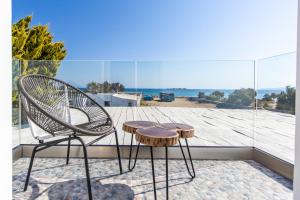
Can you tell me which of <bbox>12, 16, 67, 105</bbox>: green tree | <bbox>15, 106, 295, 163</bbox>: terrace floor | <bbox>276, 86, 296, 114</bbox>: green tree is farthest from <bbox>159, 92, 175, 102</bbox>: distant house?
<bbox>12, 16, 67, 105</bbox>: green tree

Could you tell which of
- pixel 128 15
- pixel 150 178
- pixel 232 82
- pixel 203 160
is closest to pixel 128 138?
pixel 150 178

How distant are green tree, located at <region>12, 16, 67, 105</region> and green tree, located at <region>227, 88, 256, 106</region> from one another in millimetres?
2327

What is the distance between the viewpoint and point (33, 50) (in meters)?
6.51

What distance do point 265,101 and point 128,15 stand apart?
763 centimetres

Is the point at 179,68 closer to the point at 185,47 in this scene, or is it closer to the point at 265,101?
the point at 265,101

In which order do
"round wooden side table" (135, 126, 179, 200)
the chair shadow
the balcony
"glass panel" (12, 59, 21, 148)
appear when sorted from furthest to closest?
1. "glass panel" (12, 59, 21, 148)
2. the balcony
3. the chair shadow
4. "round wooden side table" (135, 126, 179, 200)

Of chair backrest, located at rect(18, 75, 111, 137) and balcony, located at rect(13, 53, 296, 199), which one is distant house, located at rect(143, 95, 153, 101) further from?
chair backrest, located at rect(18, 75, 111, 137)

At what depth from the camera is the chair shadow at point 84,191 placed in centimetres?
169

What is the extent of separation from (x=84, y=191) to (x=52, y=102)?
37.4 inches

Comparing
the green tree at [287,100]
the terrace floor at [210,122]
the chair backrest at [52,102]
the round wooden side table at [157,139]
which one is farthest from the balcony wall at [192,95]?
the round wooden side table at [157,139]

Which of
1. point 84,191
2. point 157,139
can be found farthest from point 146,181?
point 157,139

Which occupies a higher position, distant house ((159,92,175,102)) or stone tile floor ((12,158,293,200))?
distant house ((159,92,175,102))

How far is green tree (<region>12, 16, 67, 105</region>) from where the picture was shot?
2582mm

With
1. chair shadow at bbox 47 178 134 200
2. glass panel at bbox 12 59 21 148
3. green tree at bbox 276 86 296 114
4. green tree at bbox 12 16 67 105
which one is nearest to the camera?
chair shadow at bbox 47 178 134 200
